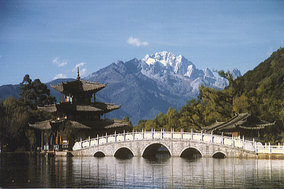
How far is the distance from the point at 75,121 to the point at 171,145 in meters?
16.2

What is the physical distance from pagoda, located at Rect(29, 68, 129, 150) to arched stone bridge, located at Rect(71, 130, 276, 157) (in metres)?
3.69

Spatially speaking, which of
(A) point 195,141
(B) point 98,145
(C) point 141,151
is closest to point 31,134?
(B) point 98,145

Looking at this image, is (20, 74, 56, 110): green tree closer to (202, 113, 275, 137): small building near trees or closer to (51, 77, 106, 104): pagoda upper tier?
(51, 77, 106, 104): pagoda upper tier

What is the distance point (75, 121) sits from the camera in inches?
2212

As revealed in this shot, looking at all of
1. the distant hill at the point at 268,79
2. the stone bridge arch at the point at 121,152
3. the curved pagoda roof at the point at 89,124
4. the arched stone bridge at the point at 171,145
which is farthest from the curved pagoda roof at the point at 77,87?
the distant hill at the point at 268,79

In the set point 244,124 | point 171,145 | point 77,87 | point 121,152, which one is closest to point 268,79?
point 244,124

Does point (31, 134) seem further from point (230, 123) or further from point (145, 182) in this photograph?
point (145, 182)

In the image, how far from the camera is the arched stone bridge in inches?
1563

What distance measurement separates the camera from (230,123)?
150 feet

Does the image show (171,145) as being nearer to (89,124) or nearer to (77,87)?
(89,124)

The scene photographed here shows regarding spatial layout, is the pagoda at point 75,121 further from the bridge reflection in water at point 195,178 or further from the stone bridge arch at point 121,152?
the bridge reflection in water at point 195,178

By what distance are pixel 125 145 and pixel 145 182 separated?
2399cm

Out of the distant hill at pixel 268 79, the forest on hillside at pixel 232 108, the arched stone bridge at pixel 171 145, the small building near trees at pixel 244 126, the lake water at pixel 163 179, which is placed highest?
the distant hill at pixel 268 79

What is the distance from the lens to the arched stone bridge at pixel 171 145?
130 feet
